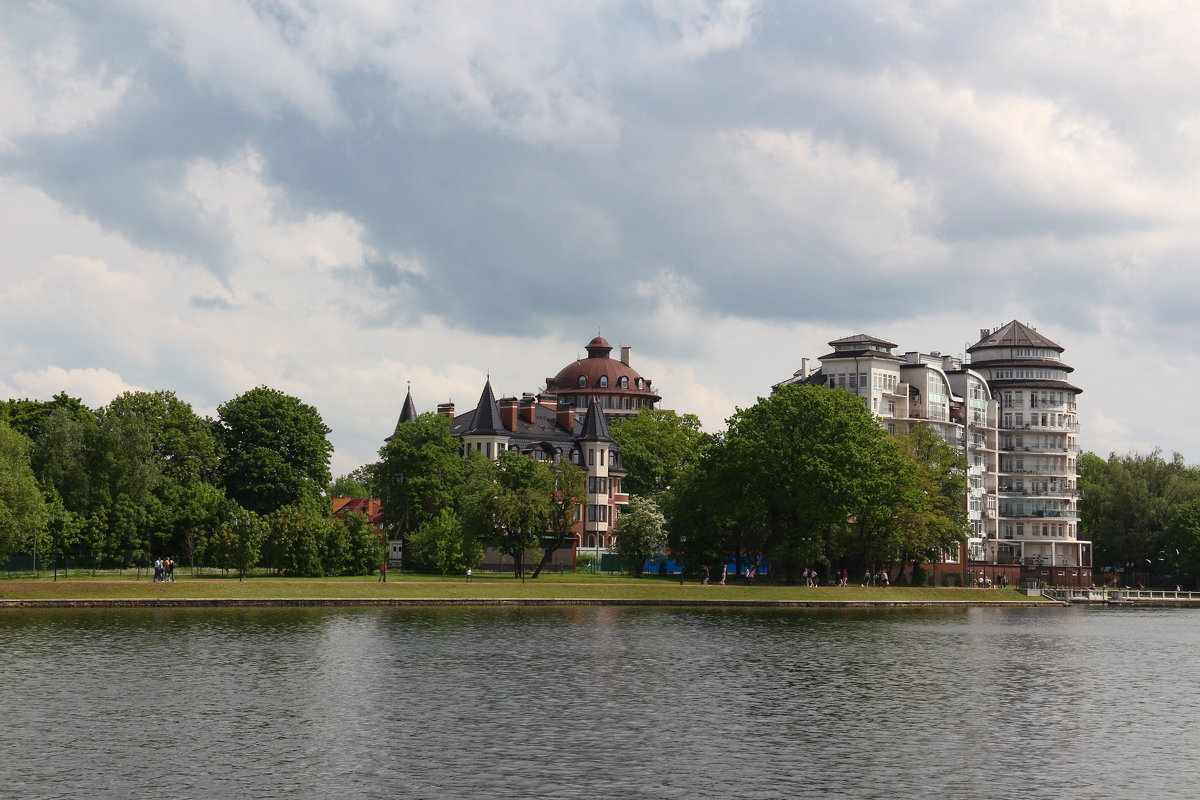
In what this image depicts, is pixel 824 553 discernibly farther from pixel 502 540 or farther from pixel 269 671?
pixel 269 671

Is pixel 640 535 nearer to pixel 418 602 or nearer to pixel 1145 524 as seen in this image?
pixel 418 602

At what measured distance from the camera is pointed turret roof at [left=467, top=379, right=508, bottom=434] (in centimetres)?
18150

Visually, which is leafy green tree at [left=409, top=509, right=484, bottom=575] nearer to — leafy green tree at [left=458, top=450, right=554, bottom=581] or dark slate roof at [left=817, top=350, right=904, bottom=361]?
leafy green tree at [left=458, top=450, right=554, bottom=581]

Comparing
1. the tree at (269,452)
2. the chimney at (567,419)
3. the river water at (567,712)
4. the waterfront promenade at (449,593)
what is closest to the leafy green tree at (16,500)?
the waterfront promenade at (449,593)

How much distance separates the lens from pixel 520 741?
43.1m

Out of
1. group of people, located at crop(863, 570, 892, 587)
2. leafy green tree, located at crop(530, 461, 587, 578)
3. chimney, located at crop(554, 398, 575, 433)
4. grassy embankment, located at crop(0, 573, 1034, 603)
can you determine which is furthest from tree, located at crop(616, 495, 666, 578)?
chimney, located at crop(554, 398, 575, 433)

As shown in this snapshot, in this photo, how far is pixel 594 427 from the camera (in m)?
186

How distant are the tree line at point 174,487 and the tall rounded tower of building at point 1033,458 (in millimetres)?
105054

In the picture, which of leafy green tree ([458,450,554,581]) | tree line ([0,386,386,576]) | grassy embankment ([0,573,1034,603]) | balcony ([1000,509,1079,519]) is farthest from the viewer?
balcony ([1000,509,1079,519])

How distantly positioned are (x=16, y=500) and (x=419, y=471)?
2231 inches

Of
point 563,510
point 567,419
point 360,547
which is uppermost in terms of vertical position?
point 567,419

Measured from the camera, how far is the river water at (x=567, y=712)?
37406 mm

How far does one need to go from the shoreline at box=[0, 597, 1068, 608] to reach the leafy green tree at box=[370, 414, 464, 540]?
37620 millimetres

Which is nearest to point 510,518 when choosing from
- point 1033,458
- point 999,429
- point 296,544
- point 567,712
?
point 296,544
